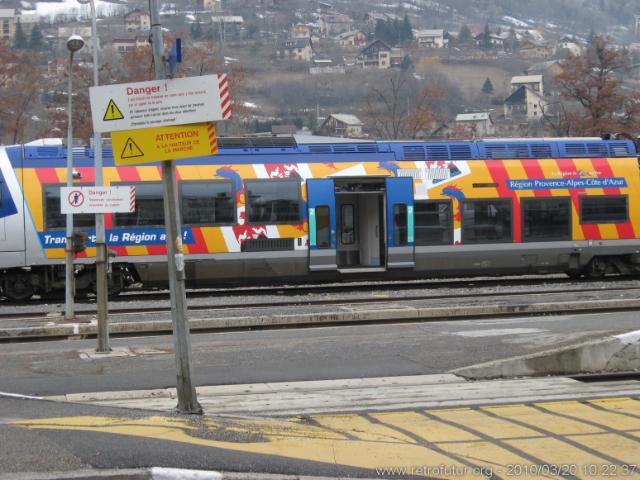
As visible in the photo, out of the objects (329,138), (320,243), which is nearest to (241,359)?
(320,243)

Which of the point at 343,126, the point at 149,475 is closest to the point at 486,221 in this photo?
the point at 149,475

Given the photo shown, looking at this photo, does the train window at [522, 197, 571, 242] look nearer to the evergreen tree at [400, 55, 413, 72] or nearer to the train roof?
the train roof

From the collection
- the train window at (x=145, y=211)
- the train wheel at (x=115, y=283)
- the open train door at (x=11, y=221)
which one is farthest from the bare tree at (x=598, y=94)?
the open train door at (x=11, y=221)

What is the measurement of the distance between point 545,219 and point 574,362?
1436 cm

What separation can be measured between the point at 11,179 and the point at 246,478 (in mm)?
17231

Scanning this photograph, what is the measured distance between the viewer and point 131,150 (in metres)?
8.48

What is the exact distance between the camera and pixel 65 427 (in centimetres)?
741

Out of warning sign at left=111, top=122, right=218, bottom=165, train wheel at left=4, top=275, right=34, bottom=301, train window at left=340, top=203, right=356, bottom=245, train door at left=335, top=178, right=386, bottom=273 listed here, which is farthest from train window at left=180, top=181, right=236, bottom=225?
warning sign at left=111, top=122, right=218, bottom=165

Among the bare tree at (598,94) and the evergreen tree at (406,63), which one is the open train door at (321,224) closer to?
the bare tree at (598,94)

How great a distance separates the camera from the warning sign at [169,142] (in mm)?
8305

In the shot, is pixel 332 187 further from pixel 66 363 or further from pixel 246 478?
pixel 246 478

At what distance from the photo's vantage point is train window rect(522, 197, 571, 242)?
25078mm

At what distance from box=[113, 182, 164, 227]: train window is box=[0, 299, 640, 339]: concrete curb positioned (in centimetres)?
605

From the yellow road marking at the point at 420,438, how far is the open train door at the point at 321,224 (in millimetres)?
14701
